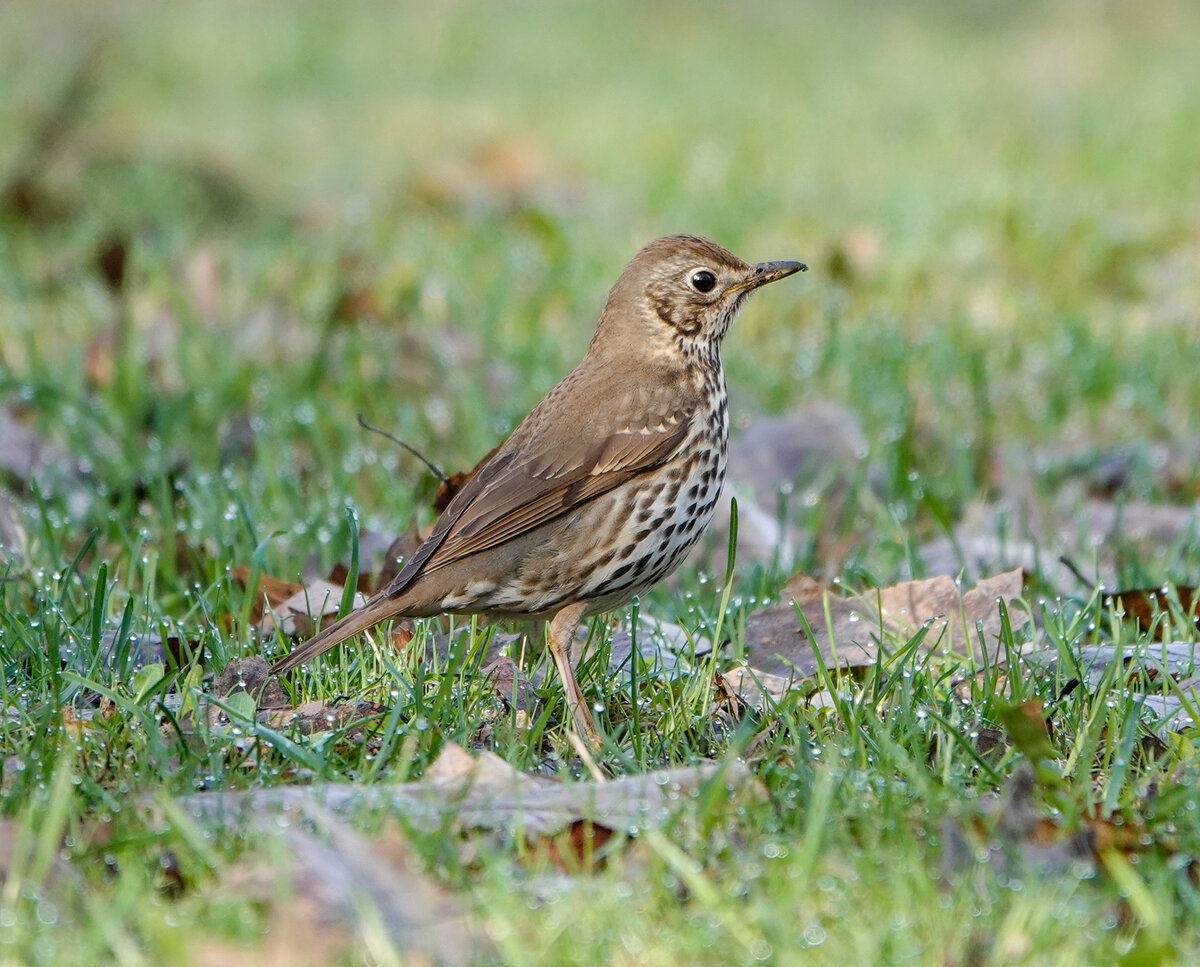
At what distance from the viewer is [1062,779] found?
290 centimetres

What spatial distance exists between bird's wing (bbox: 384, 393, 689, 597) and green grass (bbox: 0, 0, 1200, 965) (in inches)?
11.7

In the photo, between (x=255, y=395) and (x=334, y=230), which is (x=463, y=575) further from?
(x=334, y=230)

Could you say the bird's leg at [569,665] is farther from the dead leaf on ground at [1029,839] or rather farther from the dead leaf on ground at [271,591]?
the dead leaf on ground at [1029,839]

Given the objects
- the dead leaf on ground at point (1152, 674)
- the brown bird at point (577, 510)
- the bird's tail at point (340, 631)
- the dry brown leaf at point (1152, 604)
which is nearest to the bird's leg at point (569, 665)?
the brown bird at point (577, 510)

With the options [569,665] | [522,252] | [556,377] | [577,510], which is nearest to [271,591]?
[577,510]

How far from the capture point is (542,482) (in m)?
3.77

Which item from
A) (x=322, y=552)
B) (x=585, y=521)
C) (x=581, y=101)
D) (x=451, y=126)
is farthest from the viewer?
(x=581, y=101)

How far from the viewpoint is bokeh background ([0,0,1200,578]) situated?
17.9 feet

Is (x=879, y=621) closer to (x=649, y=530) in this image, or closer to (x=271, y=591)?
(x=649, y=530)

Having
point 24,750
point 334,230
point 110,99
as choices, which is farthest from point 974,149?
point 24,750

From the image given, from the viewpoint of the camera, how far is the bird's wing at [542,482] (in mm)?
3686

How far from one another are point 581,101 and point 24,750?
10.2 metres

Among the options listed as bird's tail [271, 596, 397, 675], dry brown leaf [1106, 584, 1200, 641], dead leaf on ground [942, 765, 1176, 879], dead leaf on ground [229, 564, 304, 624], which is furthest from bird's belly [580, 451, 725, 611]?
dead leaf on ground [942, 765, 1176, 879]

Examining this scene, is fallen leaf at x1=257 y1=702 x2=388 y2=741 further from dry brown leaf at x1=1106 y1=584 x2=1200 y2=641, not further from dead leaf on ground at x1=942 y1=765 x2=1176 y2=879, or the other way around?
dry brown leaf at x1=1106 y1=584 x2=1200 y2=641
